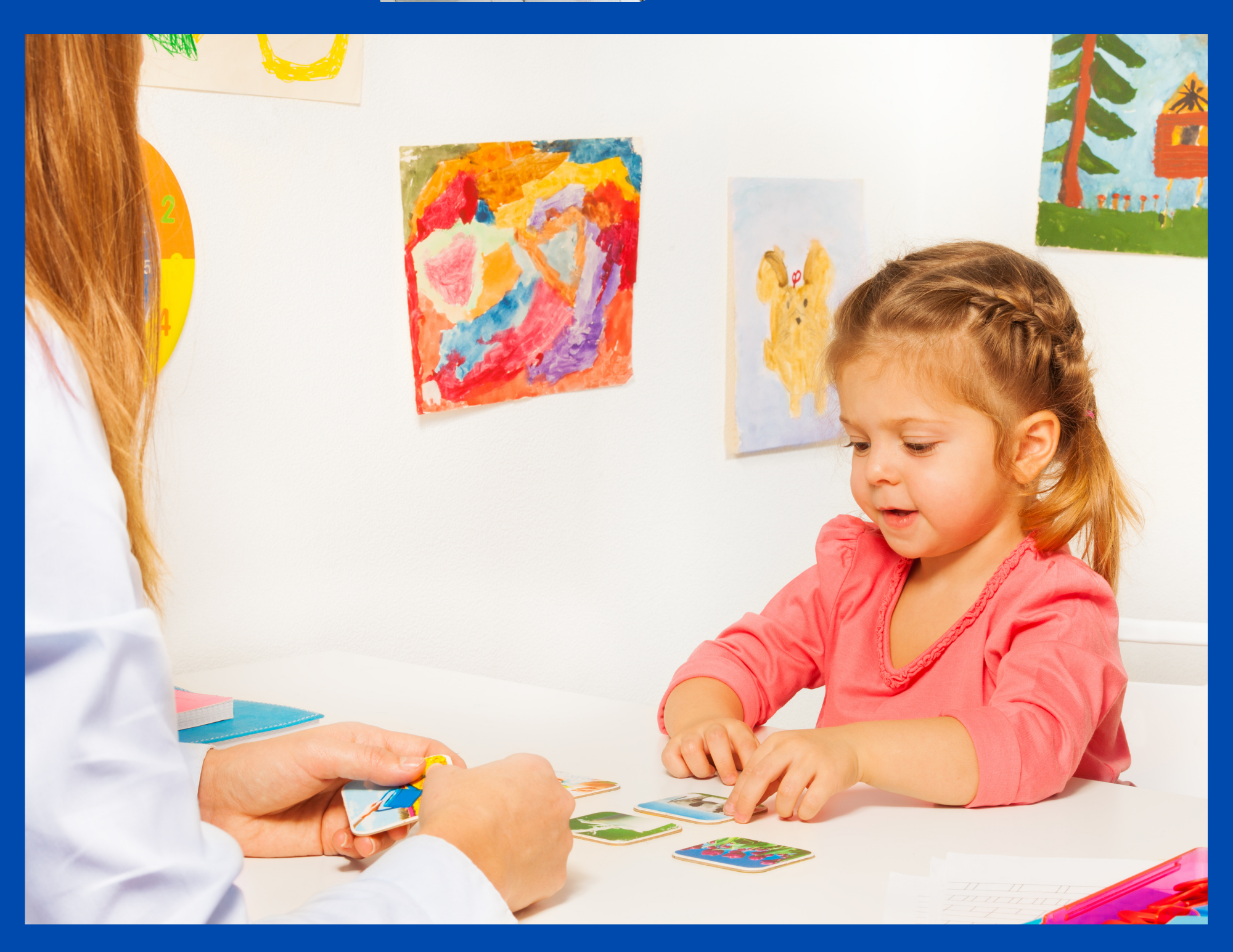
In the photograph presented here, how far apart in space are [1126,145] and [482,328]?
→ 4.04 feet

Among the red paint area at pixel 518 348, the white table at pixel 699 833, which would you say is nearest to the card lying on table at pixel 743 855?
the white table at pixel 699 833

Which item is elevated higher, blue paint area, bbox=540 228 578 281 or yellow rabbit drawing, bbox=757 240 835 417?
blue paint area, bbox=540 228 578 281

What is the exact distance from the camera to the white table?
61 centimetres

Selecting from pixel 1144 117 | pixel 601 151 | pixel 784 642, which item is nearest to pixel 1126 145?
pixel 1144 117

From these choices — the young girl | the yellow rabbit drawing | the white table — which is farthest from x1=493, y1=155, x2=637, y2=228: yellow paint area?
the white table

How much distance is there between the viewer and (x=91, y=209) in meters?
0.52

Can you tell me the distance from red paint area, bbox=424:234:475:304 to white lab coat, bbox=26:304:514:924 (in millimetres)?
948

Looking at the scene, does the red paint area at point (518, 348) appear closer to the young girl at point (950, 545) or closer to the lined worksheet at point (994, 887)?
the young girl at point (950, 545)

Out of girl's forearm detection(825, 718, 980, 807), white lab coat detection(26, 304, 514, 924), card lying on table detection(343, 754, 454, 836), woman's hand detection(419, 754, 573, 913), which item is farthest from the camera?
girl's forearm detection(825, 718, 980, 807)

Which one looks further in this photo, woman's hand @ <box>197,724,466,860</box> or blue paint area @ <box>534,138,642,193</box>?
blue paint area @ <box>534,138,642,193</box>

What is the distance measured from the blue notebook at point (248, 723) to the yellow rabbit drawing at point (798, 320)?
1093 millimetres

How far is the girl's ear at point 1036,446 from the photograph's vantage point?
1.04m

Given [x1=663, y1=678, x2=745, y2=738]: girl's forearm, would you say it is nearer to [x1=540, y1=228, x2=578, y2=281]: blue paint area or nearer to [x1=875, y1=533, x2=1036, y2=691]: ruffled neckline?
[x1=875, y1=533, x2=1036, y2=691]: ruffled neckline

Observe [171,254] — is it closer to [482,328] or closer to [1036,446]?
[482,328]
